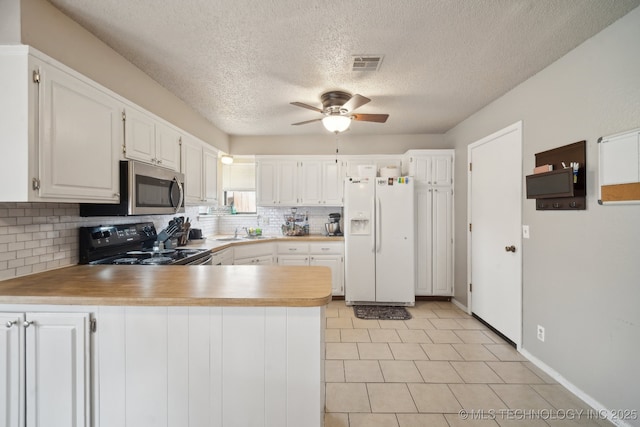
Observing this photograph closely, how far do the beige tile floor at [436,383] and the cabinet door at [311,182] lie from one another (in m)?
1.99

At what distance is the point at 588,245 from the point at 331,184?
3048 millimetres

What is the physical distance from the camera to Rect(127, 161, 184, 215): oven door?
197cm

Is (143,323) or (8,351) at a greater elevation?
(143,323)

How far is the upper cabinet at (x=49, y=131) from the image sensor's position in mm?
1353

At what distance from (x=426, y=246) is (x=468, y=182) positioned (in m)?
1.05

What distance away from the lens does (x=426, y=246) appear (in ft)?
12.9

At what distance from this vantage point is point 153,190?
2.20 meters

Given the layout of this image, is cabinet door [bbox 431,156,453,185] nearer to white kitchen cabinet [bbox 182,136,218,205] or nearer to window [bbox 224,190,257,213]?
window [bbox 224,190,257,213]

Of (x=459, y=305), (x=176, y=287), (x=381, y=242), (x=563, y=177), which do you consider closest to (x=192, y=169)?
(x=176, y=287)

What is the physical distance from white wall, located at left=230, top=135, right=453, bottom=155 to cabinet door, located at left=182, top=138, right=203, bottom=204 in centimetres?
137

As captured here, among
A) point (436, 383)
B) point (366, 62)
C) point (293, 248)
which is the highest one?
point (366, 62)

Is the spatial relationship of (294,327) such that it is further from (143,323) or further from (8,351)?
(8,351)

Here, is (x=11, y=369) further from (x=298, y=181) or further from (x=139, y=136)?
(x=298, y=181)

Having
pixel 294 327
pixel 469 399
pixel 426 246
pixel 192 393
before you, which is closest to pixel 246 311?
pixel 294 327
